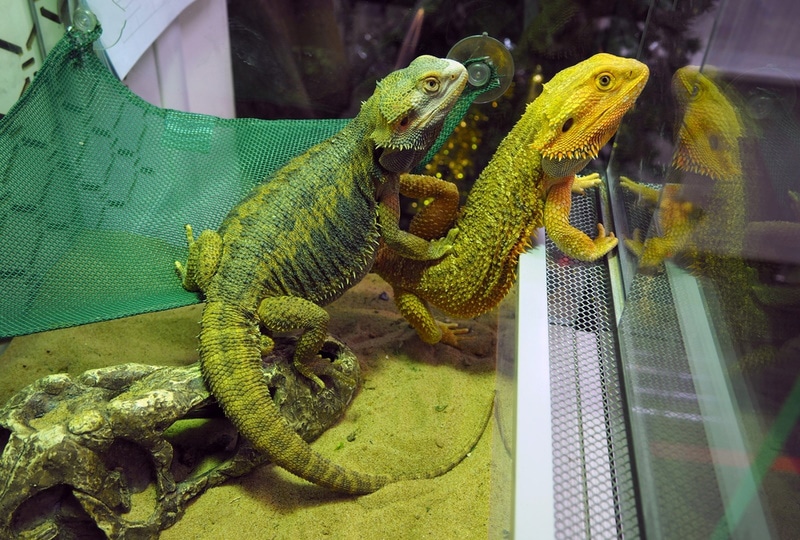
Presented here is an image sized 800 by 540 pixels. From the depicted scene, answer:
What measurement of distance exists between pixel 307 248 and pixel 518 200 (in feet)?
3.15

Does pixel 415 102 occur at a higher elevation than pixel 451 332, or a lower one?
higher

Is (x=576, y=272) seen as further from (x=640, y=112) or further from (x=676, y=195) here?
(x=640, y=112)

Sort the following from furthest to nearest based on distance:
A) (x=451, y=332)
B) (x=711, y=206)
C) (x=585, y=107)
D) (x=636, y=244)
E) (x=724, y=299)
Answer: (x=451, y=332)
(x=585, y=107)
(x=636, y=244)
(x=711, y=206)
(x=724, y=299)

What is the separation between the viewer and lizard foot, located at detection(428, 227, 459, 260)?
8.43 ft

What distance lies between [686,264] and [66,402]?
2.11 m

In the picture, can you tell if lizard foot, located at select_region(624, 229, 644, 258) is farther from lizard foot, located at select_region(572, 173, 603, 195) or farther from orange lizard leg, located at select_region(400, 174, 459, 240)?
orange lizard leg, located at select_region(400, 174, 459, 240)

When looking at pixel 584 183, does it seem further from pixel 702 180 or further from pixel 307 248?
pixel 307 248

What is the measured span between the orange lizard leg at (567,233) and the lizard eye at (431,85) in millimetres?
675

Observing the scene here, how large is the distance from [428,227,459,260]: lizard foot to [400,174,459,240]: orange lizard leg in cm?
13

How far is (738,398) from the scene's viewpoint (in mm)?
1177

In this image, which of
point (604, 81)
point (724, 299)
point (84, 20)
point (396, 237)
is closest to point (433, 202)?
point (396, 237)

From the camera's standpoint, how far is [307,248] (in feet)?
7.39

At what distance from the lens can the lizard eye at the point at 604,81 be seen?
212 cm

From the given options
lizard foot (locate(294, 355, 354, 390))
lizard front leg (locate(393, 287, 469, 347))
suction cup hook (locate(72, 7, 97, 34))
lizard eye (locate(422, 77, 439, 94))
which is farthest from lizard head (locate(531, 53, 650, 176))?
A: suction cup hook (locate(72, 7, 97, 34))
